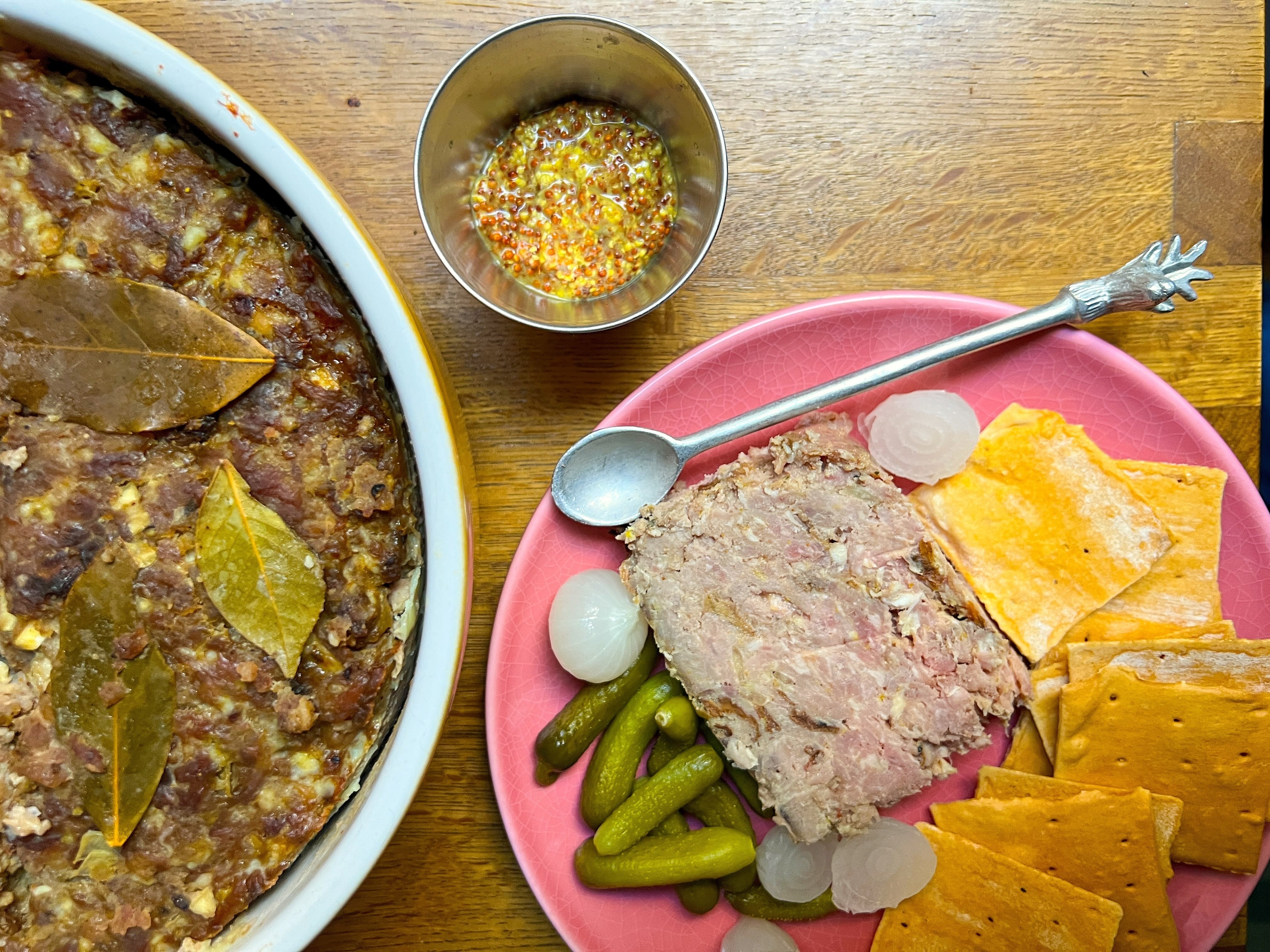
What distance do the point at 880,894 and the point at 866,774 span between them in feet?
0.90

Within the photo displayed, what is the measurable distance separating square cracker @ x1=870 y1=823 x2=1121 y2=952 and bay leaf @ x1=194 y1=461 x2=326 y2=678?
142cm

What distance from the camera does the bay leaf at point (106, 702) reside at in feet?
4.36

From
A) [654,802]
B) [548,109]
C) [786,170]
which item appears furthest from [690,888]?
[548,109]

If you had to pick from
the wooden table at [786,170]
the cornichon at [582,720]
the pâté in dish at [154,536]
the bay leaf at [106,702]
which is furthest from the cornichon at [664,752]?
the bay leaf at [106,702]

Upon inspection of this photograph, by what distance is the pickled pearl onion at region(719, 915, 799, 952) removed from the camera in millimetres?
1820

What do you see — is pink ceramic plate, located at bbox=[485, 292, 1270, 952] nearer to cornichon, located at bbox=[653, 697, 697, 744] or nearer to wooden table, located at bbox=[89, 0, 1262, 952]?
wooden table, located at bbox=[89, 0, 1262, 952]

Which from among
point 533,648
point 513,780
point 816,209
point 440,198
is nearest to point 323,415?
point 440,198

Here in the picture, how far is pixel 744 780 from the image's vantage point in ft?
6.07

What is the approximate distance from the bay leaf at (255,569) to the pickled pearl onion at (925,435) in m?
1.23

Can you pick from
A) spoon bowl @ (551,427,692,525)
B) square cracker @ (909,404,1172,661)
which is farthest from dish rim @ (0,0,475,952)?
square cracker @ (909,404,1172,661)

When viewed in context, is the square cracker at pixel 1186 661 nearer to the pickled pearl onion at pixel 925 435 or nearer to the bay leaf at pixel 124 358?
the pickled pearl onion at pixel 925 435

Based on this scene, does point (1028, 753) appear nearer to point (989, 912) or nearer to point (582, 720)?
point (989, 912)

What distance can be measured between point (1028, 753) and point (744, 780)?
663 mm

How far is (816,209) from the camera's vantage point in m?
1.92
